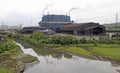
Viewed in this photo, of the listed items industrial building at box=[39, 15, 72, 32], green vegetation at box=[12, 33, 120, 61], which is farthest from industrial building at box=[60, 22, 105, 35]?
industrial building at box=[39, 15, 72, 32]

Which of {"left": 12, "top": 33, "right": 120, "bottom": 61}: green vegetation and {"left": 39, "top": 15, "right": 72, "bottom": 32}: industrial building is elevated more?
{"left": 39, "top": 15, "right": 72, "bottom": 32}: industrial building

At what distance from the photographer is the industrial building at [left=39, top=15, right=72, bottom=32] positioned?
100 metres

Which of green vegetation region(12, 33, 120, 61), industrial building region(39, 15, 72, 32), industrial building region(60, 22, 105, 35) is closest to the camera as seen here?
green vegetation region(12, 33, 120, 61)

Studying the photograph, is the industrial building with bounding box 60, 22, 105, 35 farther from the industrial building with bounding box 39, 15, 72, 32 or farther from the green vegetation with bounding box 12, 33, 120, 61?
the industrial building with bounding box 39, 15, 72, 32

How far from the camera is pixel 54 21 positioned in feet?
358

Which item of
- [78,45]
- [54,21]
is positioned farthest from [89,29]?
[54,21]

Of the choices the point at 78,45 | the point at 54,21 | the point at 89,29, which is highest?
the point at 54,21

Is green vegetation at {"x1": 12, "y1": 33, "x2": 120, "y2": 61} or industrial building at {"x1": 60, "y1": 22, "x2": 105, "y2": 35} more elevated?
industrial building at {"x1": 60, "y1": 22, "x2": 105, "y2": 35}

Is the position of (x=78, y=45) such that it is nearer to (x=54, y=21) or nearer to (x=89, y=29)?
(x=89, y=29)

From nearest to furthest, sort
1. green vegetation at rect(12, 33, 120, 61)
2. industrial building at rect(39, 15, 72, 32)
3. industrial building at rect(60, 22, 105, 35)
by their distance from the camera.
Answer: green vegetation at rect(12, 33, 120, 61) < industrial building at rect(60, 22, 105, 35) < industrial building at rect(39, 15, 72, 32)

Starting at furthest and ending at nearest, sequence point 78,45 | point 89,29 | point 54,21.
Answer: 1. point 54,21
2. point 89,29
3. point 78,45

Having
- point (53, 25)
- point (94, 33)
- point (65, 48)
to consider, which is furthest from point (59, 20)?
point (65, 48)

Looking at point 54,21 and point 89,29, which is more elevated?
point 54,21

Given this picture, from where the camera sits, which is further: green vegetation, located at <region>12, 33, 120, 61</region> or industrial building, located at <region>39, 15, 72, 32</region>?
industrial building, located at <region>39, 15, 72, 32</region>
